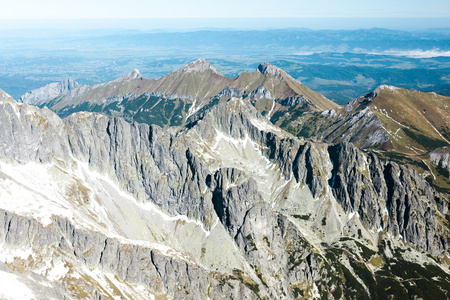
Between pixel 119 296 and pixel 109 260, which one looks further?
pixel 109 260

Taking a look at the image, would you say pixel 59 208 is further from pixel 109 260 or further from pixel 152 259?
pixel 152 259

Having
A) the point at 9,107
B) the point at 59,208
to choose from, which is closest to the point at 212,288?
the point at 59,208

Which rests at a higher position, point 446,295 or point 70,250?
point 70,250

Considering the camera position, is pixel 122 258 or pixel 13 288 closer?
pixel 13 288

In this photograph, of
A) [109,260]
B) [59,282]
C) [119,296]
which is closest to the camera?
[59,282]

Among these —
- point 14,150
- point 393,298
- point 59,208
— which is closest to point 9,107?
point 14,150

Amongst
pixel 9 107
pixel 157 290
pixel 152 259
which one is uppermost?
pixel 9 107

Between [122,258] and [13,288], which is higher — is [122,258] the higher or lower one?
the lower one

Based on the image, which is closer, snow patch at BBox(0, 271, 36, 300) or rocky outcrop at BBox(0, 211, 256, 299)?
snow patch at BBox(0, 271, 36, 300)

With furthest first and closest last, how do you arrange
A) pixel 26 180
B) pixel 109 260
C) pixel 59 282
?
pixel 26 180, pixel 109 260, pixel 59 282

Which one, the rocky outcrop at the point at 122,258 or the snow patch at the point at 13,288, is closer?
the snow patch at the point at 13,288
